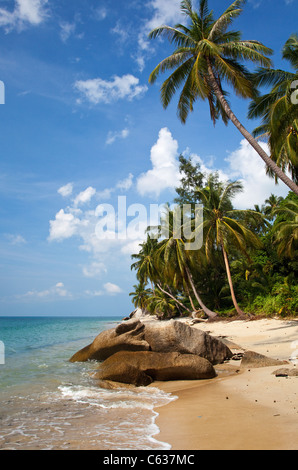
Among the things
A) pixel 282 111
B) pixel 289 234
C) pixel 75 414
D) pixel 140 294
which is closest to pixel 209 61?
pixel 282 111

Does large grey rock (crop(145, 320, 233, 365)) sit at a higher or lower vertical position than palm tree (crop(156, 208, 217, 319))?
lower

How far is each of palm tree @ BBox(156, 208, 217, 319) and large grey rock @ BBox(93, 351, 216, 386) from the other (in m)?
18.0

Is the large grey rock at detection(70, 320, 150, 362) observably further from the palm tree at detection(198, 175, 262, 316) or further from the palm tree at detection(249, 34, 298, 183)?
the palm tree at detection(198, 175, 262, 316)

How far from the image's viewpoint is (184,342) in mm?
9039

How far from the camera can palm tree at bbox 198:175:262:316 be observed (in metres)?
20.8

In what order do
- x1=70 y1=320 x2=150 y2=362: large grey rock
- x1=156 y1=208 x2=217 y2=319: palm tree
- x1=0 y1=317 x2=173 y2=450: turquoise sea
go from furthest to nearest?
1. x1=156 y1=208 x2=217 y2=319: palm tree
2. x1=70 y1=320 x2=150 y2=362: large grey rock
3. x1=0 y1=317 x2=173 y2=450: turquoise sea

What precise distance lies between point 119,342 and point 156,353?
2.29 m

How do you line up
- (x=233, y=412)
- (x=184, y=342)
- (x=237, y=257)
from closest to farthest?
(x=233, y=412) < (x=184, y=342) < (x=237, y=257)

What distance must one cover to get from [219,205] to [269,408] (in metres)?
19.0

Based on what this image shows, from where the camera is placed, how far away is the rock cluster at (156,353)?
791 cm

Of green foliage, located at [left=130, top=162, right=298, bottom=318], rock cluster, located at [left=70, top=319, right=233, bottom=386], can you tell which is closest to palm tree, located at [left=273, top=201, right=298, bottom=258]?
green foliage, located at [left=130, top=162, right=298, bottom=318]

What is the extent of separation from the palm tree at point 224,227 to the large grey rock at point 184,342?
11.6 meters

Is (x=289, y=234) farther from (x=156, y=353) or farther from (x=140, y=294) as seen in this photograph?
(x=140, y=294)
